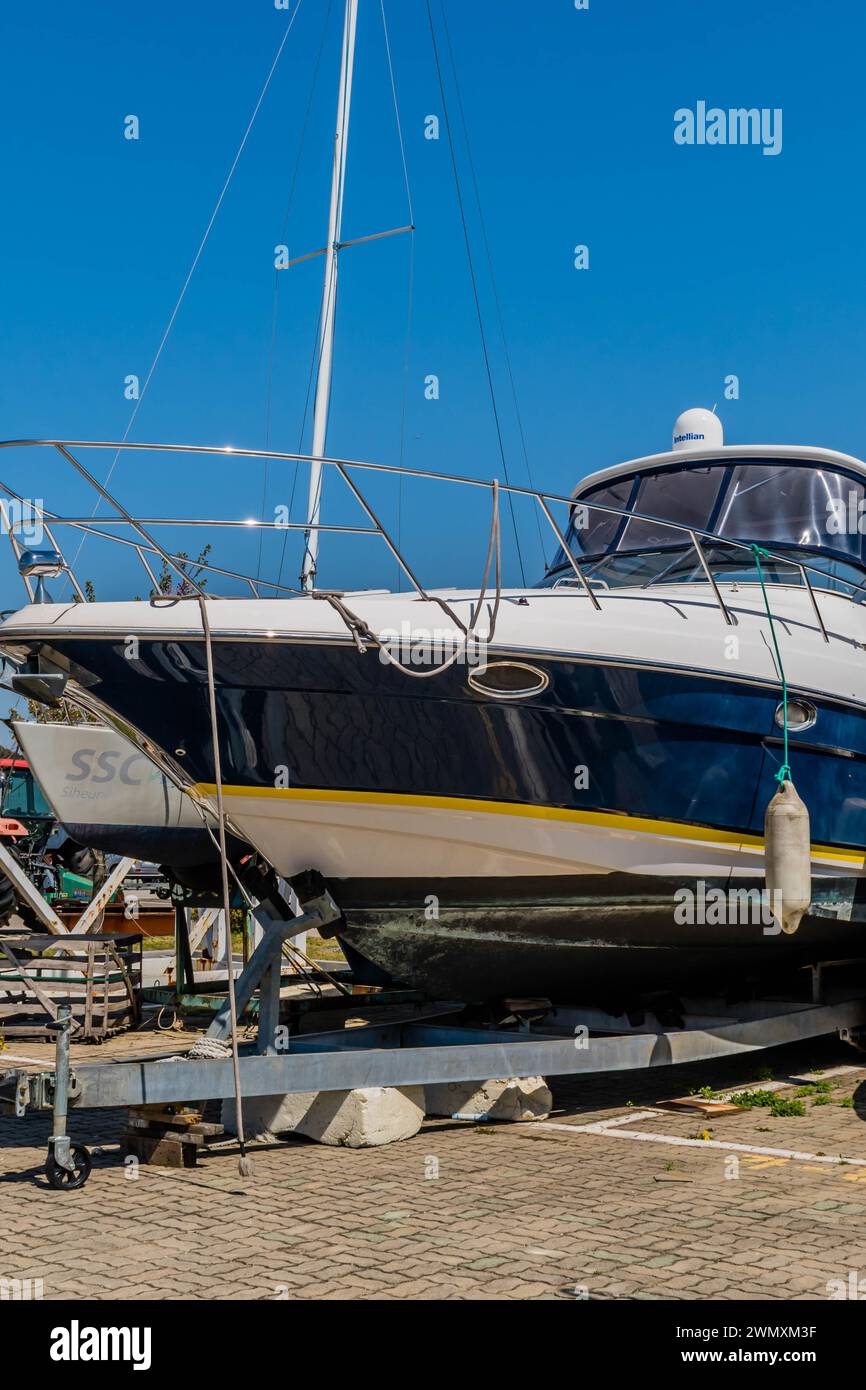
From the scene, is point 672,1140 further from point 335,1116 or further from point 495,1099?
point 335,1116

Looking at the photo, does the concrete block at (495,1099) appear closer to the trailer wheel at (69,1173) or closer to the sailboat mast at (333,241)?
the trailer wheel at (69,1173)

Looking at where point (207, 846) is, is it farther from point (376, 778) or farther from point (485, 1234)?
point (485, 1234)

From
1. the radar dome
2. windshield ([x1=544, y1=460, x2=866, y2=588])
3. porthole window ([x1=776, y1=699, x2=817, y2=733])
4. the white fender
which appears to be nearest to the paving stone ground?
the white fender

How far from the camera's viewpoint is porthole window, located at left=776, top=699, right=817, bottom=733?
664 cm

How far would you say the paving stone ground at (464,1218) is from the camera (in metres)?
3.86

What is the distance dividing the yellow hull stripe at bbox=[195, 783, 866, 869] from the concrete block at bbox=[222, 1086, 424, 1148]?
128cm

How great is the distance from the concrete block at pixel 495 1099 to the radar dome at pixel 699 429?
451cm

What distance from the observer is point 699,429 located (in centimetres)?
888

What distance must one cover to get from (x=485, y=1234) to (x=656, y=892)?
2365 mm

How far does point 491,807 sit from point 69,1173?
2337 mm

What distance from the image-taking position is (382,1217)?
4629 mm

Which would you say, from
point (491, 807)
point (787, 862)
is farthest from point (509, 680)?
point (787, 862)

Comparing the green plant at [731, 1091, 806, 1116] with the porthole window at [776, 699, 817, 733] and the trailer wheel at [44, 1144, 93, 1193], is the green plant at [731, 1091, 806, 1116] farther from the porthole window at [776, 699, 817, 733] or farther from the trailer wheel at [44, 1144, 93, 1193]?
the trailer wheel at [44, 1144, 93, 1193]
